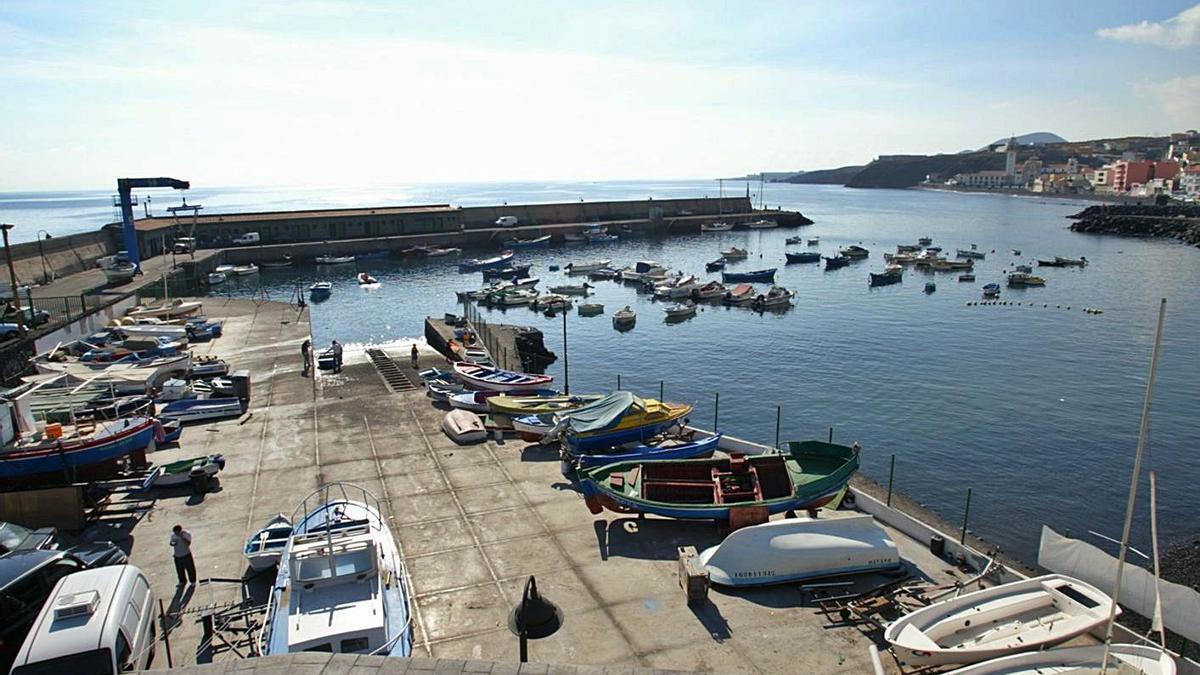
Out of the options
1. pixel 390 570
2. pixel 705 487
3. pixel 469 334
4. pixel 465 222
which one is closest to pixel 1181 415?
pixel 705 487

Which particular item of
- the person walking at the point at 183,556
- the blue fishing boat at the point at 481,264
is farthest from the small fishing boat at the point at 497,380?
the blue fishing boat at the point at 481,264

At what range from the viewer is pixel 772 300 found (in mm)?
62375

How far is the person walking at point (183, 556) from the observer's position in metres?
13.7

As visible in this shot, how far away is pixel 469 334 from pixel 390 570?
26895 mm

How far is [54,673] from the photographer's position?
9.38 meters

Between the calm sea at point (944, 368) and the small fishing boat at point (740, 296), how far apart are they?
2.26 m

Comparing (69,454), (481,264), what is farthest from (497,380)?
(481,264)

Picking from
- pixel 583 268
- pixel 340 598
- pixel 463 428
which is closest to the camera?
pixel 340 598

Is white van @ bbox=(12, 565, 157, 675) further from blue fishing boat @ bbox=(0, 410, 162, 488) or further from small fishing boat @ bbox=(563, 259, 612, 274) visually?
small fishing boat @ bbox=(563, 259, 612, 274)

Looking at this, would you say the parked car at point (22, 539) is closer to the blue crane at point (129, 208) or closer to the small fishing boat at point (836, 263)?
the blue crane at point (129, 208)

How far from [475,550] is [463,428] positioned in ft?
23.3

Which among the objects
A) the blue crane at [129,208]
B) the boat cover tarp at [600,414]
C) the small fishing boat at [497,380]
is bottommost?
the small fishing boat at [497,380]

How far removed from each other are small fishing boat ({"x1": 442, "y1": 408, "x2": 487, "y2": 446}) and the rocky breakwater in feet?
397

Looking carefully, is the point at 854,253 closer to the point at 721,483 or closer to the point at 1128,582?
the point at 721,483
